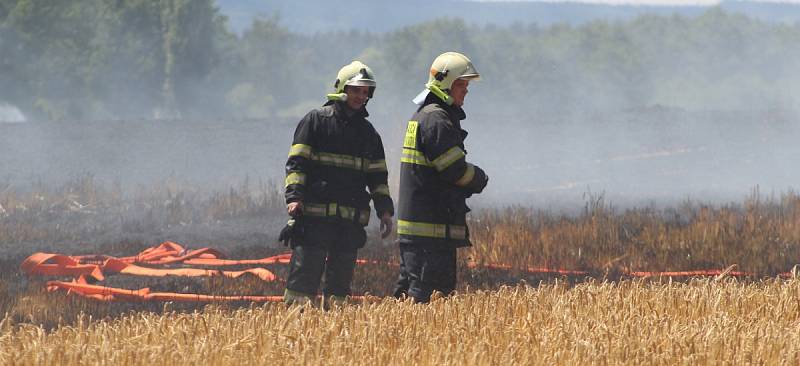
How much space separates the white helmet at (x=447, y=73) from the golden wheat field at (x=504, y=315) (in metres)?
1.18

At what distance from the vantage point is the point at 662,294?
25.7 ft

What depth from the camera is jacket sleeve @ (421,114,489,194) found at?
807cm

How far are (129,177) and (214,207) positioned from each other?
1141 centimetres

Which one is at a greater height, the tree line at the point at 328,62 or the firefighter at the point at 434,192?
the tree line at the point at 328,62

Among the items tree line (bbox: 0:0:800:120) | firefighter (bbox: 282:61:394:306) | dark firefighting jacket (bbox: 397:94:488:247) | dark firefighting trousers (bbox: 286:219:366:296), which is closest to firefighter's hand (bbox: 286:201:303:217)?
firefighter (bbox: 282:61:394:306)

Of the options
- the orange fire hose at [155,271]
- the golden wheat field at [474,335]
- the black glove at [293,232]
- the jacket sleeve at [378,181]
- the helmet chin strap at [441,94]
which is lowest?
the golden wheat field at [474,335]

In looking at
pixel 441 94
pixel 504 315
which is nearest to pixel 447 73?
pixel 441 94

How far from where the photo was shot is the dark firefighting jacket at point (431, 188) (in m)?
8.17

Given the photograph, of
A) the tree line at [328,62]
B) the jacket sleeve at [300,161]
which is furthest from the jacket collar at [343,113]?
the tree line at [328,62]

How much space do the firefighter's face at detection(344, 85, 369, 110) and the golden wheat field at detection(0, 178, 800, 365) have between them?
4.17 ft

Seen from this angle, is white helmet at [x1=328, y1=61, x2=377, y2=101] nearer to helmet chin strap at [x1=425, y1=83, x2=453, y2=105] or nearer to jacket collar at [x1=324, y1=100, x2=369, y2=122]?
jacket collar at [x1=324, y1=100, x2=369, y2=122]

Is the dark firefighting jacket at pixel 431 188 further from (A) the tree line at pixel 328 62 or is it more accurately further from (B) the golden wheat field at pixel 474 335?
(A) the tree line at pixel 328 62

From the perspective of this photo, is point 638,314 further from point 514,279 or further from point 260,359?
point 514,279

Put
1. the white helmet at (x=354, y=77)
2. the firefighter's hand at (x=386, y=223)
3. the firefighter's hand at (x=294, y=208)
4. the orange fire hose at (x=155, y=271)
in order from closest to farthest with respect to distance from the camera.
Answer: the firefighter's hand at (x=294, y=208) < the white helmet at (x=354, y=77) < the firefighter's hand at (x=386, y=223) < the orange fire hose at (x=155, y=271)
